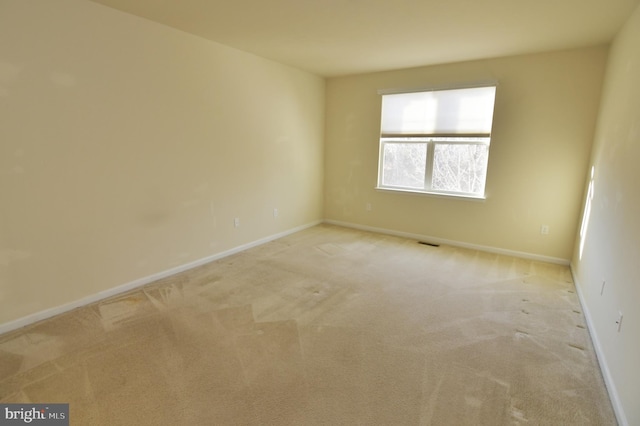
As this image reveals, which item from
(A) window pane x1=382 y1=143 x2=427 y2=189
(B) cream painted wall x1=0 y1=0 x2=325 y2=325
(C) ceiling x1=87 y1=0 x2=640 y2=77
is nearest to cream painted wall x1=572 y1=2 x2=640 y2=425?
(C) ceiling x1=87 y1=0 x2=640 y2=77

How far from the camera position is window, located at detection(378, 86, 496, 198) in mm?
3930

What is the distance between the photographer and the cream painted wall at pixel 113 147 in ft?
7.17

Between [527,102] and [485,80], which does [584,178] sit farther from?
[485,80]

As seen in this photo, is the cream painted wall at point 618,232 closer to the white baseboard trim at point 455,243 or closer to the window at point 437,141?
the white baseboard trim at point 455,243

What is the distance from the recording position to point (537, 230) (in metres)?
3.76

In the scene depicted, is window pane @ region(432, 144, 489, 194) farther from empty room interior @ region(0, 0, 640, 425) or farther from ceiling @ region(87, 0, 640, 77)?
ceiling @ region(87, 0, 640, 77)

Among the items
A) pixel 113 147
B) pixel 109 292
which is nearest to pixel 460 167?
pixel 113 147

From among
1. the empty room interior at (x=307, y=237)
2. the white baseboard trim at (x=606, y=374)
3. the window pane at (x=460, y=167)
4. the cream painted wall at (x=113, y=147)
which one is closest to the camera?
the white baseboard trim at (x=606, y=374)

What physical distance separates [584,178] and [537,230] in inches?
28.8

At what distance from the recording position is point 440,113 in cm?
413

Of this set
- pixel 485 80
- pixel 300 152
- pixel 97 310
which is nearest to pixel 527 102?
pixel 485 80

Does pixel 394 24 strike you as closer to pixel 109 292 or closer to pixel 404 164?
pixel 404 164

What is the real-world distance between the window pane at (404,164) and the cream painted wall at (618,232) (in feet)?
6.20

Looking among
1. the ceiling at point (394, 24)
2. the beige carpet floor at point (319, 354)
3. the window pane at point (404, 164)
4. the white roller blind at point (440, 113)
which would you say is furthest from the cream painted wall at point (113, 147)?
the window pane at point (404, 164)
